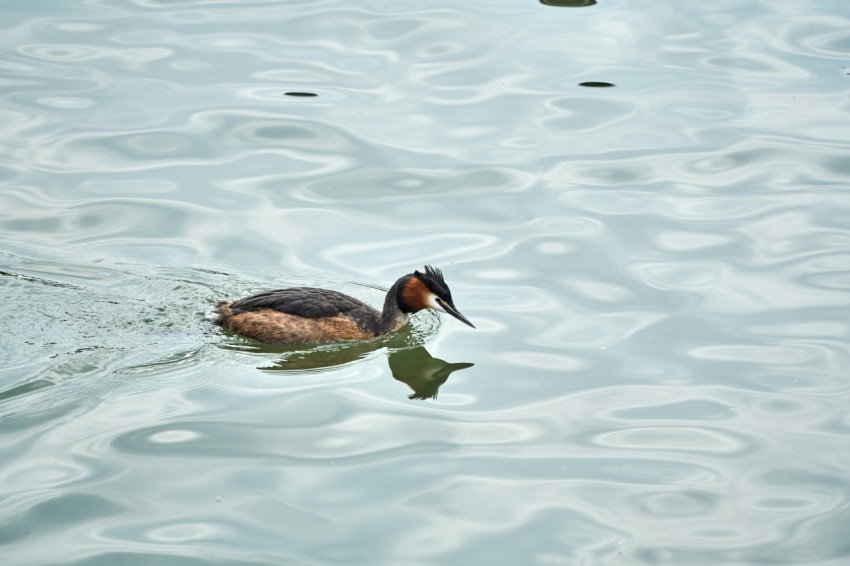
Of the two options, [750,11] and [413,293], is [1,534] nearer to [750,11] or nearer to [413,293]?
[413,293]

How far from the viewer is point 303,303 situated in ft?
32.0

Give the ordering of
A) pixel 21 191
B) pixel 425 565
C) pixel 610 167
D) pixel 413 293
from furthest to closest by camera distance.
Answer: pixel 610 167
pixel 21 191
pixel 413 293
pixel 425 565

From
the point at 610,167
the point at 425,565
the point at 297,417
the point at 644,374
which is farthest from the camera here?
the point at 610,167

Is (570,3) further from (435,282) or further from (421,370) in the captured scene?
(421,370)

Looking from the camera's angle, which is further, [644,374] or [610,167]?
[610,167]

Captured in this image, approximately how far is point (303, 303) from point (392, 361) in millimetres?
809

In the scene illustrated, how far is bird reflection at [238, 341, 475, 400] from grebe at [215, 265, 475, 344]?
0.36ft

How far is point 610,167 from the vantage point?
12.6 m

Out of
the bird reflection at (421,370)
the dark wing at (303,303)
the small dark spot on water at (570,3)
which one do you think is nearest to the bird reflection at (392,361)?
the bird reflection at (421,370)

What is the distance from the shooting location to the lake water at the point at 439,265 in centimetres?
723

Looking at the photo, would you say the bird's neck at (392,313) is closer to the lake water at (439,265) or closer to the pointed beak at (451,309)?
the lake water at (439,265)

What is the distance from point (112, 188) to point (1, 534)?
18.6 feet

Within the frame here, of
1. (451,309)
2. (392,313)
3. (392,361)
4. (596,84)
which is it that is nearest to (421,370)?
(392,361)

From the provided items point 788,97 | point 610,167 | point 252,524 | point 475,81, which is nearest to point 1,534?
point 252,524
